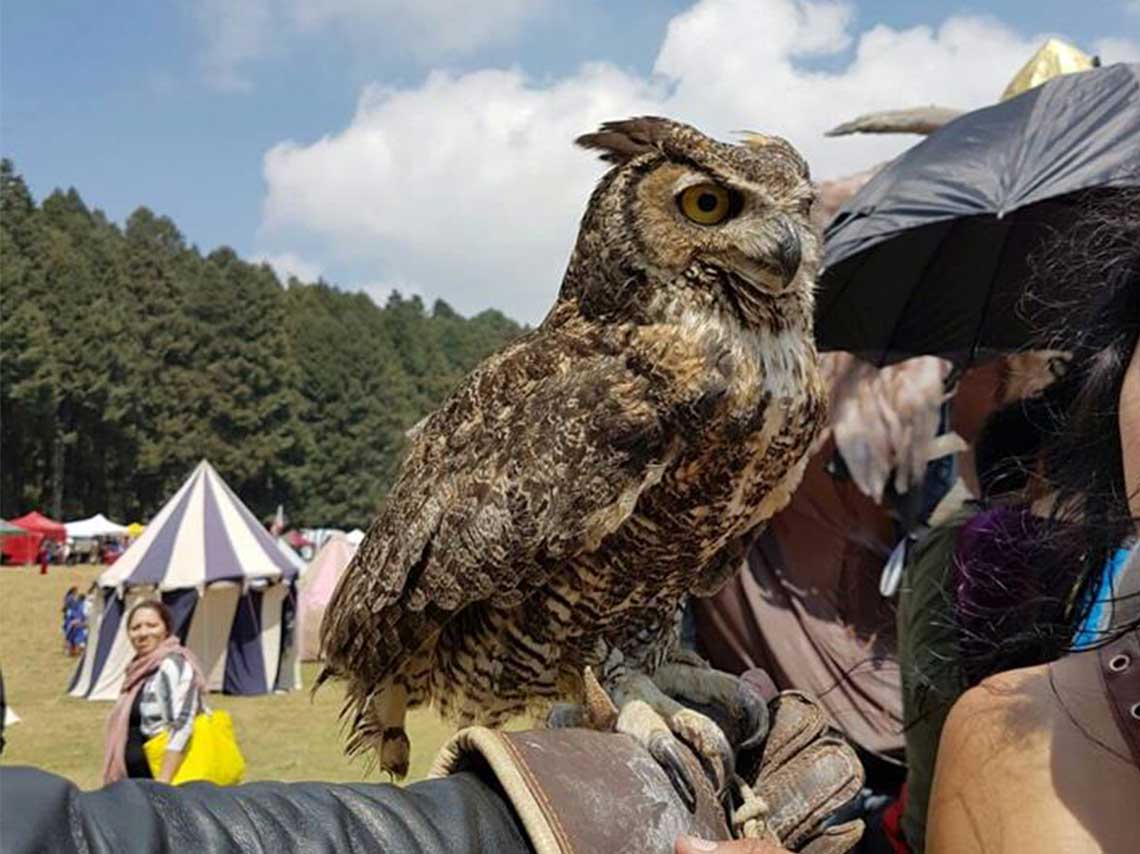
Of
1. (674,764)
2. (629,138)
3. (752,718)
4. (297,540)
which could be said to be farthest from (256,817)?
(297,540)

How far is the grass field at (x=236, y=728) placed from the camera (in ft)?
26.1

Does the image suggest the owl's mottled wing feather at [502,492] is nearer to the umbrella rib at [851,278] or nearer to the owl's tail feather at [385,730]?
the owl's tail feather at [385,730]

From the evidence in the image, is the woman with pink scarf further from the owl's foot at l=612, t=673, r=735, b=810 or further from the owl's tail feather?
the owl's foot at l=612, t=673, r=735, b=810

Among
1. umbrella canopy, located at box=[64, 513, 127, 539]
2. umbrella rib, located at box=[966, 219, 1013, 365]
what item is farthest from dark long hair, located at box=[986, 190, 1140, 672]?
umbrella canopy, located at box=[64, 513, 127, 539]

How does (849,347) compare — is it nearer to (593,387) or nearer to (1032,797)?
(593,387)

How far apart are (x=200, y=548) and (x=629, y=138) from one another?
11425 millimetres

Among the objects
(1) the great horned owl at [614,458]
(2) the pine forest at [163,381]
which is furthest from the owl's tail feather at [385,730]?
(2) the pine forest at [163,381]

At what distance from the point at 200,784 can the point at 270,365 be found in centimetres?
5115

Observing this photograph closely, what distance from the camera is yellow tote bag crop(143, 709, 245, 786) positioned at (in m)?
4.54

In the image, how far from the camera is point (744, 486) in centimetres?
183

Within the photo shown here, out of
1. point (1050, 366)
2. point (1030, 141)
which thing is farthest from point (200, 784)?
point (1030, 141)

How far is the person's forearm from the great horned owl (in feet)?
9.22

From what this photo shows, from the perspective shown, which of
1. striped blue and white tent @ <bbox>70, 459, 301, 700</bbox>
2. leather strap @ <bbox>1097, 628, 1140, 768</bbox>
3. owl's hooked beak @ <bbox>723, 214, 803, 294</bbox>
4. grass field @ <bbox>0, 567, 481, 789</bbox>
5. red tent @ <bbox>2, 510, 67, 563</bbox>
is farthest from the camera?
red tent @ <bbox>2, 510, 67, 563</bbox>

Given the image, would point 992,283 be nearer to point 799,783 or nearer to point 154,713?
point 799,783
